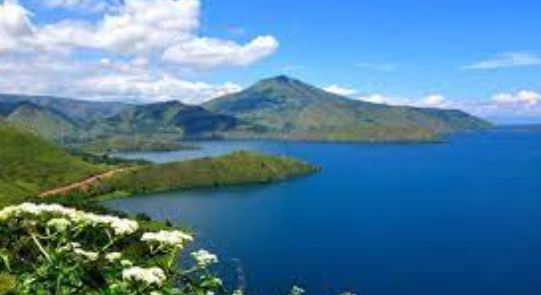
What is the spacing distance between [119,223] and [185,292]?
4.42ft

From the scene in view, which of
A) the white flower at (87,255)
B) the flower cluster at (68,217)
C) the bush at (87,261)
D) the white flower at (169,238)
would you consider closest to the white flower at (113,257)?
the bush at (87,261)

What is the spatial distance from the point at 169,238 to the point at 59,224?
1298 millimetres

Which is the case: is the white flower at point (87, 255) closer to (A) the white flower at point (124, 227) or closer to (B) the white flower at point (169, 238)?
(A) the white flower at point (124, 227)

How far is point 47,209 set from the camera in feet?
35.1

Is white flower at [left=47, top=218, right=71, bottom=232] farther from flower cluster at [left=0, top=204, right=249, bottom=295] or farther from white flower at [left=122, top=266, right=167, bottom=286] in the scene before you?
white flower at [left=122, top=266, right=167, bottom=286]

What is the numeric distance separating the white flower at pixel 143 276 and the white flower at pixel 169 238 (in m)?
0.59

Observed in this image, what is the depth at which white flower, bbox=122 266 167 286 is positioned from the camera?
30.5 ft

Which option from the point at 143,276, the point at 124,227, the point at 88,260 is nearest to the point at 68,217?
the point at 124,227

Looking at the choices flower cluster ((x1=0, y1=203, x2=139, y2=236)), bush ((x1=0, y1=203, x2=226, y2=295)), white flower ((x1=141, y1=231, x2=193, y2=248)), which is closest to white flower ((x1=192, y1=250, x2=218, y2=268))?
bush ((x1=0, y1=203, x2=226, y2=295))

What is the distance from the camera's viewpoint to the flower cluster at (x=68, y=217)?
10175 millimetres

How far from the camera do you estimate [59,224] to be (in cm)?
1008

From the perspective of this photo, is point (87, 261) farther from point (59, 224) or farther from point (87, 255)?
point (59, 224)

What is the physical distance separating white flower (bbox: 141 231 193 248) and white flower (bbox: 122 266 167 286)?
588 mm

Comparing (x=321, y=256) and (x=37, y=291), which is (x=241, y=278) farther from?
(x=321, y=256)
